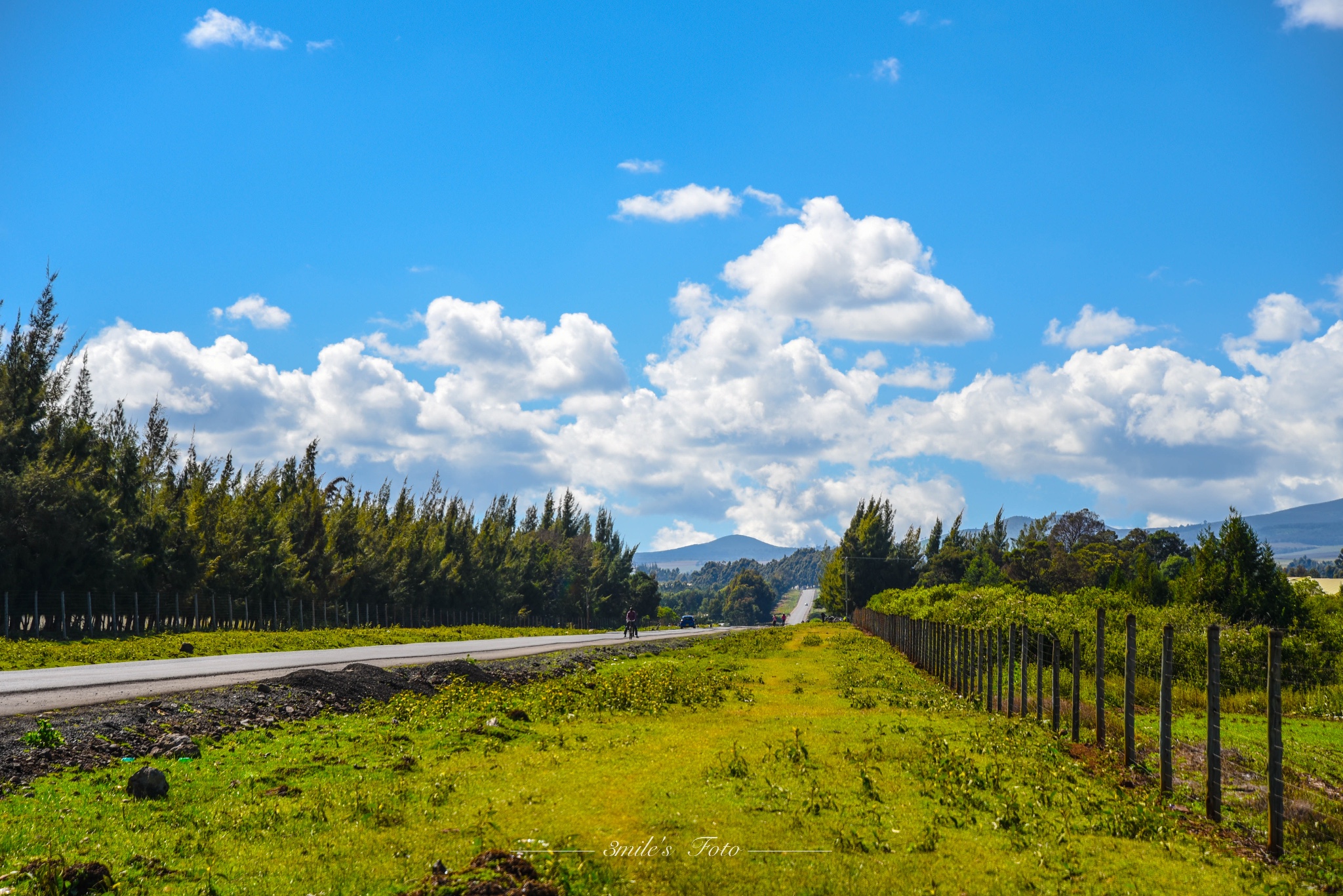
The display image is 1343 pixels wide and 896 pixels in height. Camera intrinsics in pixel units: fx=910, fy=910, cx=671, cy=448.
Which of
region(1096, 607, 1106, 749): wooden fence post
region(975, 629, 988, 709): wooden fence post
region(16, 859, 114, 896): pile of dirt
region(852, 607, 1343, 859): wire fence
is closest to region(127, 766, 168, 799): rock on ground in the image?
region(16, 859, 114, 896): pile of dirt

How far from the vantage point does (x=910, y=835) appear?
9.09 m

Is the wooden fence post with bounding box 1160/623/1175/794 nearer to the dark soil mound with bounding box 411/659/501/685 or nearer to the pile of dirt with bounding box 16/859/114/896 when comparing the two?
the pile of dirt with bounding box 16/859/114/896

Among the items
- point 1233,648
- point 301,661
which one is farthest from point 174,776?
point 1233,648

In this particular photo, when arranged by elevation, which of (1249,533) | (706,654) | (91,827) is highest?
(1249,533)

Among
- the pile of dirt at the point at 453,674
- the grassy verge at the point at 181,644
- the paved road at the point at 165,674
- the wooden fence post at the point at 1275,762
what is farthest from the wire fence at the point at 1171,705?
the grassy verge at the point at 181,644

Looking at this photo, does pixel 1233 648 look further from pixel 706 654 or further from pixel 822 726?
pixel 706 654

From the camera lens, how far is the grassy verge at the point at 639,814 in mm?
7996

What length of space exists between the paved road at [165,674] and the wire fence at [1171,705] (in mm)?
16689

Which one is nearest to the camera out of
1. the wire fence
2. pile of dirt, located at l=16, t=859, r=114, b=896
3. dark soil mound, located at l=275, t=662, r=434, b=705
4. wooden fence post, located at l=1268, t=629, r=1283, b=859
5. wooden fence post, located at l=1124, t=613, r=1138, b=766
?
pile of dirt, located at l=16, t=859, r=114, b=896

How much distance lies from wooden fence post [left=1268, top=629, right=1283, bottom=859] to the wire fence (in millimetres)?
12

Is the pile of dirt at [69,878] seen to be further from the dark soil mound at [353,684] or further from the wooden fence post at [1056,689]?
the wooden fence post at [1056,689]

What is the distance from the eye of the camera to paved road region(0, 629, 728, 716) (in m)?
17.8

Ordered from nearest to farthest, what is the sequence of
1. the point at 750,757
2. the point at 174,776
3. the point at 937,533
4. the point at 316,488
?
the point at 174,776, the point at 750,757, the point at 316,488, the point at 937,533

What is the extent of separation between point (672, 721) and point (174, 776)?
848cm
